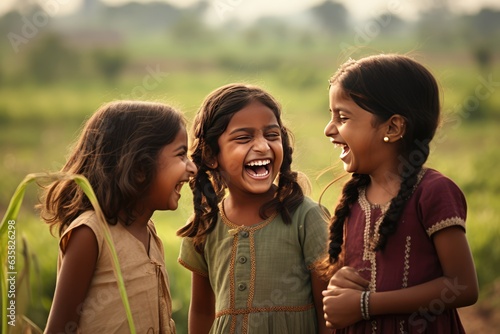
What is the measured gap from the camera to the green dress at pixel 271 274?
3.15 metres

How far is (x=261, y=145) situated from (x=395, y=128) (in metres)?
0.59

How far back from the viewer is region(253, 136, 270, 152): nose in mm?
3150

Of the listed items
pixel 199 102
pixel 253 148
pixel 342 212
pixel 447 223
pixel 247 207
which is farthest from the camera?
pixel 199 102

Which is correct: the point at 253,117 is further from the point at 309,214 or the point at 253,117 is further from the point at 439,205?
the point at 439,205

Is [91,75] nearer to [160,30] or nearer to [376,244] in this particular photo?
[160,30]

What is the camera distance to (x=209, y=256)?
3.37m

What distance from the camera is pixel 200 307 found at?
3.48 m

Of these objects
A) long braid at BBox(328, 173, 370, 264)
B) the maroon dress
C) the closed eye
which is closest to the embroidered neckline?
the maroon dress

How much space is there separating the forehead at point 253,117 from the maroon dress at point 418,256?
639 millimetres

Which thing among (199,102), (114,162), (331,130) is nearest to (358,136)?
(331,130)

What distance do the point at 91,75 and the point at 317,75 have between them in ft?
23.2

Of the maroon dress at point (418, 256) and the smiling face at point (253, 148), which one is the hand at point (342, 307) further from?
the smiling face at point (253, 148)

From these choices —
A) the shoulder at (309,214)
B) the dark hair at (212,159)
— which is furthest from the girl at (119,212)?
the shoulder at (309,214)

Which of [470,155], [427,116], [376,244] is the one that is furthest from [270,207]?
[470,155]
